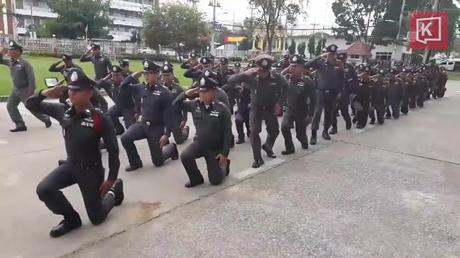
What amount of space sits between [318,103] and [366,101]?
2.61 metres

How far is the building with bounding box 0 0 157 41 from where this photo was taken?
2325 inches

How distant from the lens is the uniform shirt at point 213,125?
17.3 ft

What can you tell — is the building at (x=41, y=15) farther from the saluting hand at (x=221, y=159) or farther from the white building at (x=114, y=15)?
the saluting hand at (x=221, y=159)

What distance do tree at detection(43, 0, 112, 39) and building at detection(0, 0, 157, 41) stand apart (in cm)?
558

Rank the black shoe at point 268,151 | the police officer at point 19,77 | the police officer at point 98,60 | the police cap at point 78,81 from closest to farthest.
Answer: the police cap at point 78,81 < the black shoe at point 268,151 < the police officer at point 19,77 < the police officer at point 98,60

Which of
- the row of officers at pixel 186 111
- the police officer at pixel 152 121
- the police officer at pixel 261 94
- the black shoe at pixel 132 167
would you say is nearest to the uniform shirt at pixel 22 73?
the row of officers at pixel 186 111

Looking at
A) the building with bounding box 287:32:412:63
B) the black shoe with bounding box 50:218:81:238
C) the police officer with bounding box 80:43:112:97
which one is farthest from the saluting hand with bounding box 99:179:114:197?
the building with bounding box 287:32:412:63

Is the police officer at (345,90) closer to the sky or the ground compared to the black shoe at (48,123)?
closer to the sky

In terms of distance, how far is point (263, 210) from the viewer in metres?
4.68

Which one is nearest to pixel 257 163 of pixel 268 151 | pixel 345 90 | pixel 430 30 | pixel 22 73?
pixel 268 151

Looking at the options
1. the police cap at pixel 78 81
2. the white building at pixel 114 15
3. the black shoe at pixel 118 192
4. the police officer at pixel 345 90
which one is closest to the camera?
the police cap at pixel 78 81

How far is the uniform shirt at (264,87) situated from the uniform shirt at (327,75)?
→ 1937 millimetres

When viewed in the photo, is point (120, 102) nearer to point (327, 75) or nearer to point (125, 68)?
point (125, 68)

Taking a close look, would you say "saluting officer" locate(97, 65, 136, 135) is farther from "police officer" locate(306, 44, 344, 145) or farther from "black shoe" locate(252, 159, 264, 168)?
"police officer" locate(306, 44, 344, 145)
